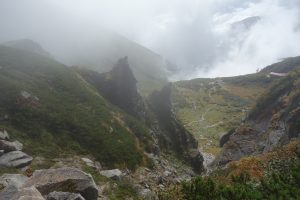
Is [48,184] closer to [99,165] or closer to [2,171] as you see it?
[2,171]

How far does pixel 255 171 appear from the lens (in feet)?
158

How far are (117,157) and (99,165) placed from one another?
13.2 ft

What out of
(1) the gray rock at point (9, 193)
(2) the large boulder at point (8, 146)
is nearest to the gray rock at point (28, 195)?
(1) the gray rock at point (9, 193)

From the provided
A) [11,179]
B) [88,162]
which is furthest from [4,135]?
[11,179]

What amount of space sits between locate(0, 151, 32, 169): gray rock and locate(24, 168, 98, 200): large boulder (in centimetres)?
1241

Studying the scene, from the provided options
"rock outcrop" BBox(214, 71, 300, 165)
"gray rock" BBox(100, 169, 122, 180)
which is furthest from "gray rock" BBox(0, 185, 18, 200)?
"rock outcrop" BBox(214, 71, 300, 165)

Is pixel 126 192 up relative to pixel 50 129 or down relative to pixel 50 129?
down

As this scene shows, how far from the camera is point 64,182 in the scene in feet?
96.4

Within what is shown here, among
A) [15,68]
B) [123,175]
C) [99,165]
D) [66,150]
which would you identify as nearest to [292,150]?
[123,175]

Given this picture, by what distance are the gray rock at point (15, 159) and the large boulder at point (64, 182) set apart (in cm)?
1241

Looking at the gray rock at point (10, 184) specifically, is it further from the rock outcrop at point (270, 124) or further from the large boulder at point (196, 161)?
the large boulder at point (196, 161)

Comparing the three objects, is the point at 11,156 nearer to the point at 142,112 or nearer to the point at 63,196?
the point at 63,196

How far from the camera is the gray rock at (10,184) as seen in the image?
84.0 ft

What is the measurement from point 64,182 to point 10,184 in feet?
12.7
